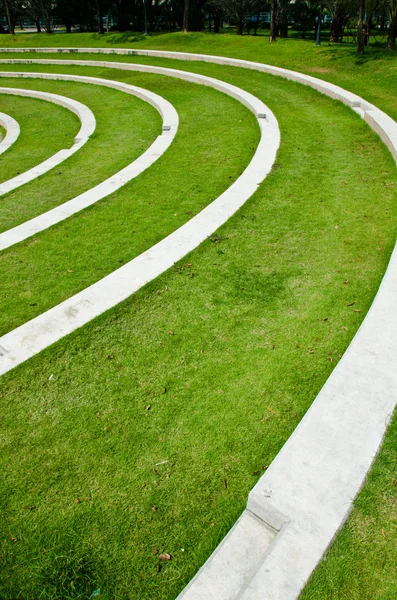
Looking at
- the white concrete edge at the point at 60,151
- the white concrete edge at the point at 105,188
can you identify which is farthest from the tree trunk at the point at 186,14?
the white concrete edge at the point at 105,188

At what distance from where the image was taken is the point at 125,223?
8.93 meters

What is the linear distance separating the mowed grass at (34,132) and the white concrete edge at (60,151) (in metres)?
0.31

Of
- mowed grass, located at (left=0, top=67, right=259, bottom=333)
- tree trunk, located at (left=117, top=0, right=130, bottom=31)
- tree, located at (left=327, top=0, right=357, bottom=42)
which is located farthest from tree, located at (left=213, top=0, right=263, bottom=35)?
mowed grass, located at (left=0, top=67, right=259, bottom=333)

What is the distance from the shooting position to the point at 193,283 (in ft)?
22.7

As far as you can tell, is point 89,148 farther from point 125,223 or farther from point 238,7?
point 238,7

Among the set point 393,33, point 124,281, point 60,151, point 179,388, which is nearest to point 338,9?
point 393,33

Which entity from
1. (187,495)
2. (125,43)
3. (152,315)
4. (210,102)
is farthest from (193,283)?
(125,43)

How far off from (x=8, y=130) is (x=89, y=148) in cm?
573

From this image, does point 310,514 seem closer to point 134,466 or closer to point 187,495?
point 187,495

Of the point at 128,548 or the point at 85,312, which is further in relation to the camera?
the point at 85,312

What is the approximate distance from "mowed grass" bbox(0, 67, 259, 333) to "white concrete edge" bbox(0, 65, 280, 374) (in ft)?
1.22

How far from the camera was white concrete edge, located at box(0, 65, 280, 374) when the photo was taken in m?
5.74

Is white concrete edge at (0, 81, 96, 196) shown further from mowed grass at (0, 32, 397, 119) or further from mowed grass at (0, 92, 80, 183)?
mowed grass at (0, 32, 397, 119)

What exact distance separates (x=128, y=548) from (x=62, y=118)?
18570 millimetres
